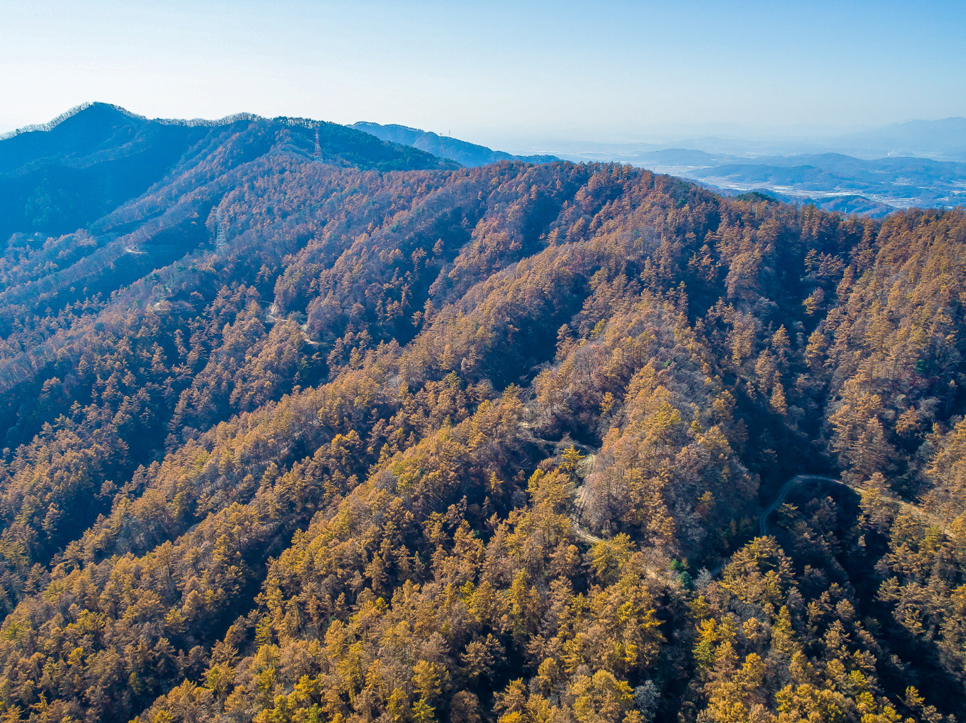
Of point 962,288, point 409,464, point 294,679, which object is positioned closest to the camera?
point 294,679

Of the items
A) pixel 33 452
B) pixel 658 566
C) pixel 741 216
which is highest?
pixel 741 216

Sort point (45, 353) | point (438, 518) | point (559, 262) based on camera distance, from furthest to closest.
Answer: point (45, 353)
point (559, 262)
point (438, 518)

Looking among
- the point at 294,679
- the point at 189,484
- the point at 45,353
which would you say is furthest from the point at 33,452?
the point at 294,679

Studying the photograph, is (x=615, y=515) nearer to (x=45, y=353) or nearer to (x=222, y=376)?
(x=222, y=376)

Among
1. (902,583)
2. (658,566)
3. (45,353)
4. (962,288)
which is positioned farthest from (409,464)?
(45,353)

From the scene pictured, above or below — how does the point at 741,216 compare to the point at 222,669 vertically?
above

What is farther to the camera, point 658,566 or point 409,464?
point 409,464
